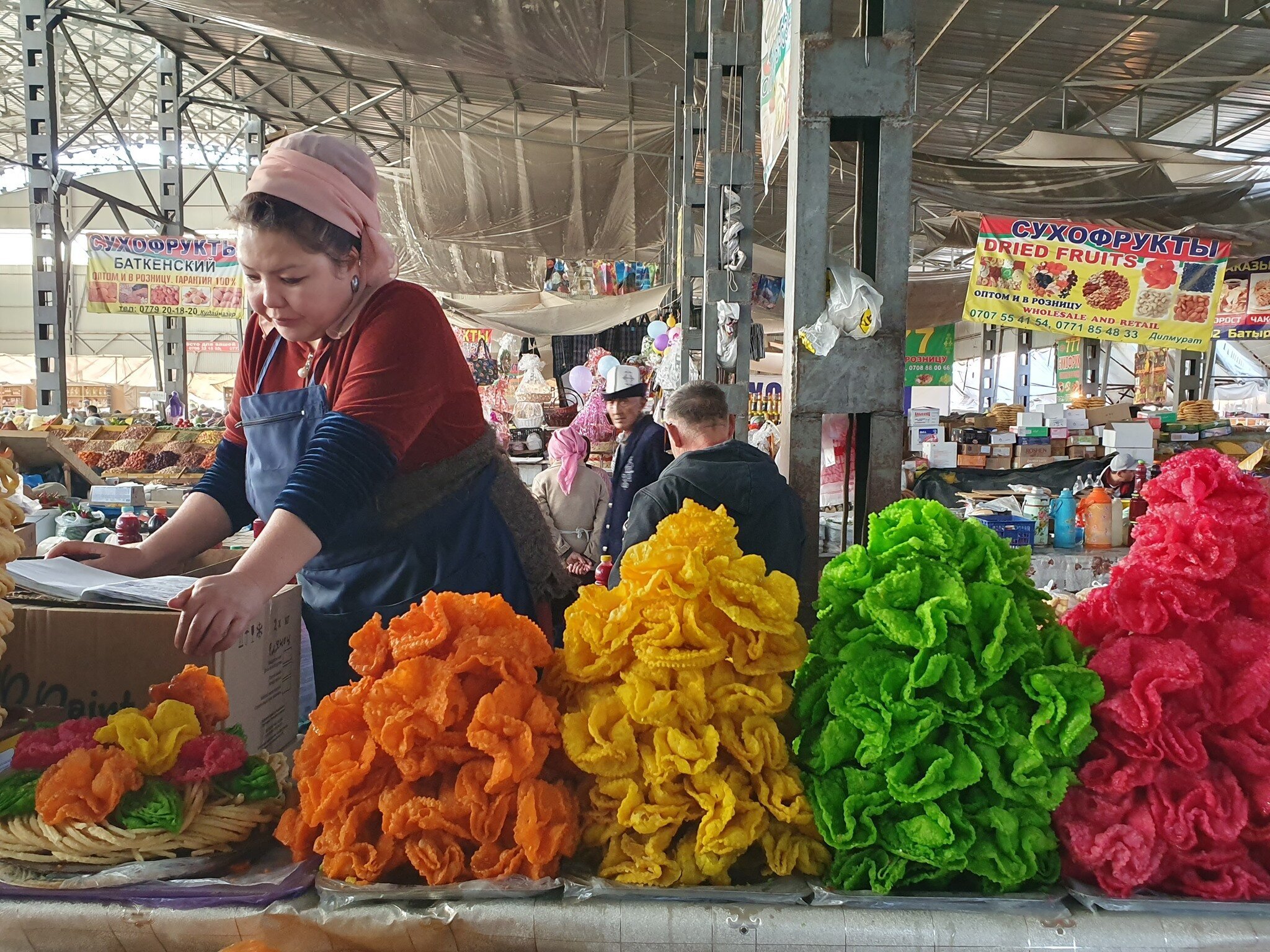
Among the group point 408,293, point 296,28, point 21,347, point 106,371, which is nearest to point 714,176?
point 296,28

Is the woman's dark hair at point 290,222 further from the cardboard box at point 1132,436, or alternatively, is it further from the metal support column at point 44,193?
the metal support column at point 44,193

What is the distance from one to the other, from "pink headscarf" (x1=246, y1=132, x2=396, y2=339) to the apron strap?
0.82 feet

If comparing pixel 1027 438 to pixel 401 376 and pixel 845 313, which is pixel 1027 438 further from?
pixel 401 376

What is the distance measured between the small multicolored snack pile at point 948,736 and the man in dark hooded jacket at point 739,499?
1263 millimetres

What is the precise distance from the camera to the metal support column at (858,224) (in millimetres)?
2041

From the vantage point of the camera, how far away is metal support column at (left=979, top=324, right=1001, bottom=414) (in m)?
20.7

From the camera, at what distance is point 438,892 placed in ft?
3.53

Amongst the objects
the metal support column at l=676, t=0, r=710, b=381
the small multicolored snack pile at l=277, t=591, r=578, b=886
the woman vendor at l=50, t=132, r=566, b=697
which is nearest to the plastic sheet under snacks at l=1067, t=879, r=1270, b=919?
the small multicolored snack pile at l=277, t=591, r=578, b=886

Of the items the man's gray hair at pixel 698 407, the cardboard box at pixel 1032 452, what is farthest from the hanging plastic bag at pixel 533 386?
the man's gray hair at pixel 698 407

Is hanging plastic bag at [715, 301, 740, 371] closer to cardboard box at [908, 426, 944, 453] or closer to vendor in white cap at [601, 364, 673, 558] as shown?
vendor in white cap at [601, 364, 673, 558]

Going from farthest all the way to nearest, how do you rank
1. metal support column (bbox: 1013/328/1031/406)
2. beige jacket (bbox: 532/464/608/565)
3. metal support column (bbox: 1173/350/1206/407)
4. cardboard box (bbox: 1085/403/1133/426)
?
metal support column (bbox: 1013/328/1031/406) → metal support column (bbox: 1173/350/1206/407) → cardboard box (bbox: 1085/403/1133/426) → beige jacket (bbox: 532/464/608/565)

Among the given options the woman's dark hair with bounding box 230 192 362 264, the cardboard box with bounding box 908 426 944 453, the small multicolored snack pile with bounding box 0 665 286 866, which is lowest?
the small multicolored snack pile with bounding box 0 665 286 866

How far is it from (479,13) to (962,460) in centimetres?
559

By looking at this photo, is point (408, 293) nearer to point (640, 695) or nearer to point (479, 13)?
point (640, 695)
